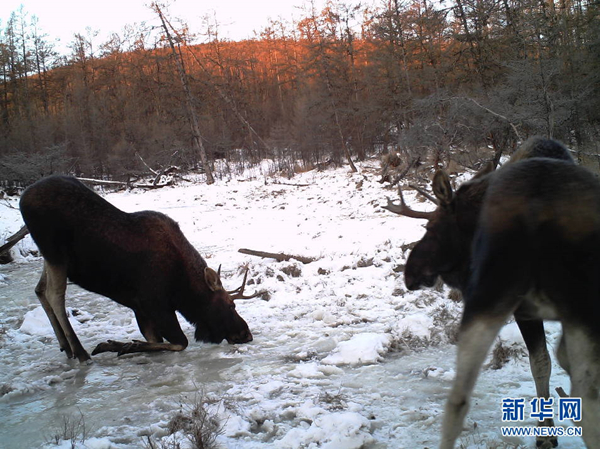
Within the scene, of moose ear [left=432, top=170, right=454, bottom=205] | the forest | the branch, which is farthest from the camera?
the forest

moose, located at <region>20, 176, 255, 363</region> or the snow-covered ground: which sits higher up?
moose, located at <region>20, 176, 255, 363</region>

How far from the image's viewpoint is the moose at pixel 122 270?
16.6 feet

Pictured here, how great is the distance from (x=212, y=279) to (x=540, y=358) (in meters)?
3.63

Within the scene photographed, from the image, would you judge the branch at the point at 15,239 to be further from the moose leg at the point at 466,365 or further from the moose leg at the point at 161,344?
the moose leg at the point at 466,365

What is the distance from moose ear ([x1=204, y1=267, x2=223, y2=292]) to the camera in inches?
204

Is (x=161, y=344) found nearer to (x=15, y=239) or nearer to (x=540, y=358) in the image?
(x=540, y=358)

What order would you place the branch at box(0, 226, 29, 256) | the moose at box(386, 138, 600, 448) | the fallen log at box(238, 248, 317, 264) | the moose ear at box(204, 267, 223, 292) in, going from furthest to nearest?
the branch at box(0, 226, 29, 256) → the fallen log at box(238, 248, 317, 264) → the moose ear at box(204, 267, 223, 292) → the moose at box(386, 138, 600, 448)

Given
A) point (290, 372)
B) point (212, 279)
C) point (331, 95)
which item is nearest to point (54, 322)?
point (212, 279)

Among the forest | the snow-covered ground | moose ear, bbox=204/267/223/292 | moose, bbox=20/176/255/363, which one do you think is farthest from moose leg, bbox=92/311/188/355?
the forest

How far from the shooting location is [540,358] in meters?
2.71

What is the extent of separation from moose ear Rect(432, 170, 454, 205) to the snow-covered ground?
158cm

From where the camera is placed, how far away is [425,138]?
51.8ft

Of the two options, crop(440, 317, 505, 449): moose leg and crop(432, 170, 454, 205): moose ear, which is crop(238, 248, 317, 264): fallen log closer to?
crop(432, 170, 454, 205): moose ear

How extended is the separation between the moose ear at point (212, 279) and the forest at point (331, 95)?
29.7 feet
